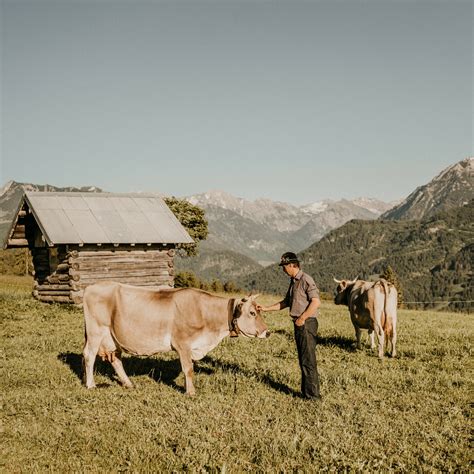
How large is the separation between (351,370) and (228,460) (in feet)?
18.7

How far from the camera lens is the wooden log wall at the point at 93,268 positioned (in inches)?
1021

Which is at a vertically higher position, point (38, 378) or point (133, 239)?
point (133, 239)

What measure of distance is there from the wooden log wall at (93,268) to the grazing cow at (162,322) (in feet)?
53.1

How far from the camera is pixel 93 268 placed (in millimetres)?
26516

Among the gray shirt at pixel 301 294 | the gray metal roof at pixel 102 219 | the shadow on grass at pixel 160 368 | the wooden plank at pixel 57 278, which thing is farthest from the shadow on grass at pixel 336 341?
the wooden plank at pixel 57 278

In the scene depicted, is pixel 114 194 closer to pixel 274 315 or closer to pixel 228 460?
pixel 274 315

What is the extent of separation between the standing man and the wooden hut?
1833 cm

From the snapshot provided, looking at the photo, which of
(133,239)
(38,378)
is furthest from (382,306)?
(133,239)

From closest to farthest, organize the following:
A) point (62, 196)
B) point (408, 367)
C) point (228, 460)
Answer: point (228, 460) → point (408, 367) → point (62, 196)

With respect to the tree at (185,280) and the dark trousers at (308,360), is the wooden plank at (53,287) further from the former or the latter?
the dark trousers at (308,360)

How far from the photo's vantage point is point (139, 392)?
9781mm

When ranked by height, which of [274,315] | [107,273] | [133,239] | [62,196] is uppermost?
[62,196]

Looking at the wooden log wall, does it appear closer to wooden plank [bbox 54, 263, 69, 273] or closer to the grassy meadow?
wooden plank [bbox 54, 263, 69, 273]

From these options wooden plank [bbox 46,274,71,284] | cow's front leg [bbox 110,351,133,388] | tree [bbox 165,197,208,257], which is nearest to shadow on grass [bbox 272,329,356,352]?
cow's front leg [bbox 110,351,133,388]
